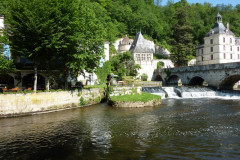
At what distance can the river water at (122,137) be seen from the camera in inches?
396

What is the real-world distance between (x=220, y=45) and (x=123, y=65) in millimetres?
31783

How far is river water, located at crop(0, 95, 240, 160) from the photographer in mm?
10066

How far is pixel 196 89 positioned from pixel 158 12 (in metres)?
78.3

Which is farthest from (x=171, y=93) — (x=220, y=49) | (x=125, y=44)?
(x=125, y=44)

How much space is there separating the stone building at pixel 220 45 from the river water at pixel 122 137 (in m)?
47.4

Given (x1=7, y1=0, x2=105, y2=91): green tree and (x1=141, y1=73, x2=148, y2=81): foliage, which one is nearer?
(x1=7, y1=0, x2=105, y2=91): green tree

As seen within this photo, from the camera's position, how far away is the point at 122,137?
41.5 ft

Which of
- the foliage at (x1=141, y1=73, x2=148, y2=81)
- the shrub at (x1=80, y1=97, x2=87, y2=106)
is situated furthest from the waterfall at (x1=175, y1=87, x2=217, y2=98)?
the foliage at (x1=141, y1=73, x2=148, y2=81)

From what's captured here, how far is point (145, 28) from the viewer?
83.9 m

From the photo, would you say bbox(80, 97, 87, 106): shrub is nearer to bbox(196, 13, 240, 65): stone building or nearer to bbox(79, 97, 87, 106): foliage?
bbox(79, 97, 87, 106): foliage

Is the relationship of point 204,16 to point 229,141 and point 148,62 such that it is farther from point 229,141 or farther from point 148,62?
point 229,141

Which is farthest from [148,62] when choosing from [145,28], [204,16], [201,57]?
[204,16]

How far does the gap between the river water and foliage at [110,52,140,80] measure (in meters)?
32.6

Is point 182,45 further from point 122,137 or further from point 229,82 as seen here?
point 122,137
